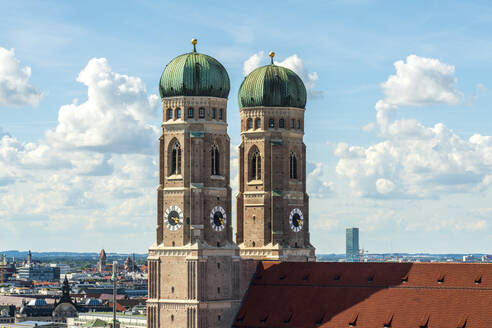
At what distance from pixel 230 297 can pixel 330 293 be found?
1267cm

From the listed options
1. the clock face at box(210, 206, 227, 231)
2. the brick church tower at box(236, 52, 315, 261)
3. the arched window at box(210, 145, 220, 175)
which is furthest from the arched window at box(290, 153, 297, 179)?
the clock face at box(210, 206, 227, 231)

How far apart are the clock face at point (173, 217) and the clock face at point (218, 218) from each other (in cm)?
385

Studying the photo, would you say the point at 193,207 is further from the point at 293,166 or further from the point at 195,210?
the point at 293,166

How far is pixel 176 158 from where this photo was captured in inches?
5226

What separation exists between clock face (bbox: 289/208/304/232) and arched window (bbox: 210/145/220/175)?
15.1 meters

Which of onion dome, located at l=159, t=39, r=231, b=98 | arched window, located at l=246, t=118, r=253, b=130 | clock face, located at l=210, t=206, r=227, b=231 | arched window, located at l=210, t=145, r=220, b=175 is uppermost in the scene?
onion dome, located at l=159, t=39, r=231, b=98

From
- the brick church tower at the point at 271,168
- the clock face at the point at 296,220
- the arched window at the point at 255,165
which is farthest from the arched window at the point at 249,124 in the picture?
the clock face at the point at 296,220

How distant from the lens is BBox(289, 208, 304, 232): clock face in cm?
14400

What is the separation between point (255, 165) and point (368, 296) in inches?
1073

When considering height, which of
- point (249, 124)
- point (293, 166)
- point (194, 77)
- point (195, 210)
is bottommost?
point (195, 210)

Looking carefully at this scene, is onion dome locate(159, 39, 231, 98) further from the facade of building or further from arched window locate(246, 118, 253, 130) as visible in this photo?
arched window locate(246, 118, 253, 130)

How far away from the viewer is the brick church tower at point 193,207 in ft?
427

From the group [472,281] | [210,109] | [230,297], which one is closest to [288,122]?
[210,109]

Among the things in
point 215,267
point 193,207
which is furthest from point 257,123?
point 215,267
